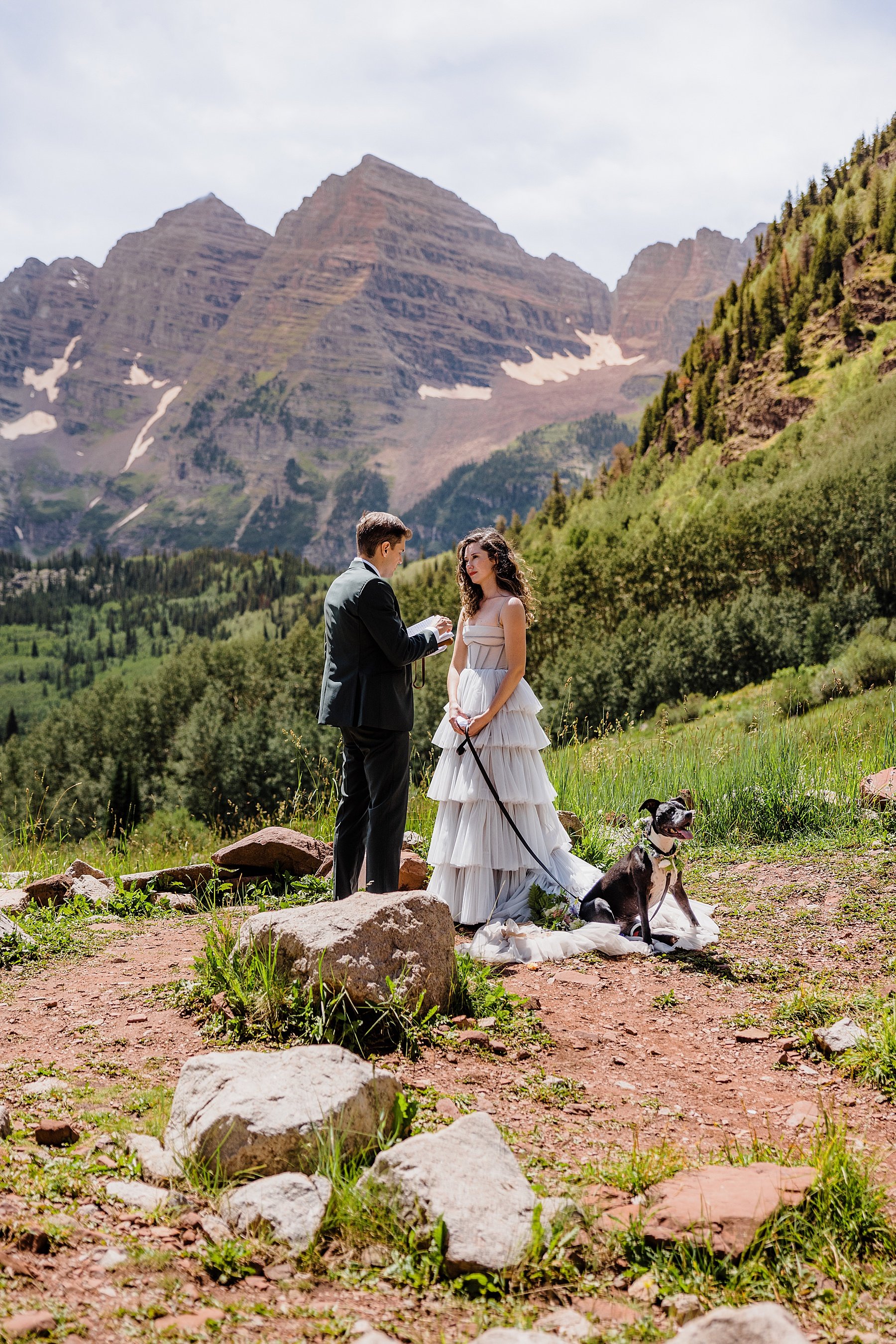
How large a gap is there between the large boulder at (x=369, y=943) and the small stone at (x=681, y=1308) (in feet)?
6.11

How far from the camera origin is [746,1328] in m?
2.09

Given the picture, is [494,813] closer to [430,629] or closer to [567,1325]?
[430,629]

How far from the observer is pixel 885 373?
3462cm

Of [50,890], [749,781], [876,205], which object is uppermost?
[876,205]

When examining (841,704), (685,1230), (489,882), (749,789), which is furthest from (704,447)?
(685,1230)

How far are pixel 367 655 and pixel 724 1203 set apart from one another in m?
3.50

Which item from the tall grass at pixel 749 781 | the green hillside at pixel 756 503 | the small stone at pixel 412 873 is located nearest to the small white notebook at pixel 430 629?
the small stone at pixel 412 873

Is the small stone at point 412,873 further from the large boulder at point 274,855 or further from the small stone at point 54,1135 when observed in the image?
the small stone at point 54,1135

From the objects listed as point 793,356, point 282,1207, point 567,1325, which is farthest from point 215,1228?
point 793,356

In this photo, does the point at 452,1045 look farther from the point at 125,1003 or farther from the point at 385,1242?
the point at 125,1003

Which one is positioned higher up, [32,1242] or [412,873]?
[32,1242]

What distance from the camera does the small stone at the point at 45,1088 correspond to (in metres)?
3.59

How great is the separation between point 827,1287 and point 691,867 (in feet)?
16.5

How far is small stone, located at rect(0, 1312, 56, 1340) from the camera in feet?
6.88
